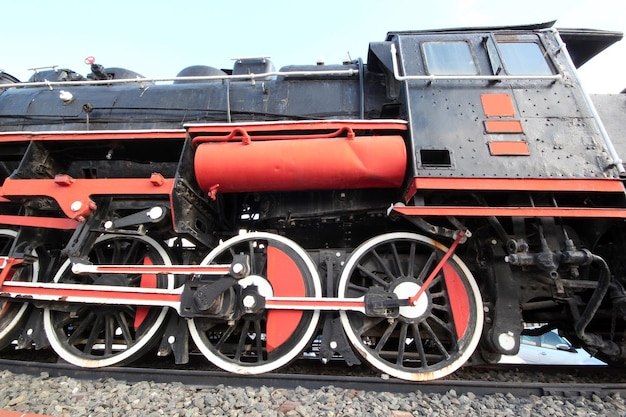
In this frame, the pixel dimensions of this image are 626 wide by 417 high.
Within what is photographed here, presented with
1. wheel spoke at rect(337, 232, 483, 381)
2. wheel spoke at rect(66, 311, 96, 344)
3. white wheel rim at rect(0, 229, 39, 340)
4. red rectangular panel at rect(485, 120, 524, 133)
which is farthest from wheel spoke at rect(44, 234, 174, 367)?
red rectangular panel at rect(485, 120, 524, 133)

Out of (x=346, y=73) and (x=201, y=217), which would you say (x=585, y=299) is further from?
(x=201, y=217)

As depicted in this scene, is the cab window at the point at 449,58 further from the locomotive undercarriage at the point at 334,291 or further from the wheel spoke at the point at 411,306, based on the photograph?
the wheel spoke at the point at 411,306

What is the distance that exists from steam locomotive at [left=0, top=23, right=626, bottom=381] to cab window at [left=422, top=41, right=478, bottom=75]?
0.02 meters

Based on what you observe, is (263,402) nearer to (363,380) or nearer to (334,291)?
(363,380)

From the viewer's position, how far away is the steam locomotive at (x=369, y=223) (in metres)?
2.62

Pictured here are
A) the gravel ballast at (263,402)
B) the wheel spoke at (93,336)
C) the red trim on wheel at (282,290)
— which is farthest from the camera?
the wheel spoke at (93,336)

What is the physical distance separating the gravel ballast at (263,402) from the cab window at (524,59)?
2.75m

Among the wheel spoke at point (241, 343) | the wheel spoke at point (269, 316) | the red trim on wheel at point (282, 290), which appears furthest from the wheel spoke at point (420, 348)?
the wheel spoke at point (241, 343)

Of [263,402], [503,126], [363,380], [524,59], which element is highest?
[524,59]

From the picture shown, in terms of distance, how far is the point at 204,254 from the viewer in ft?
10.9

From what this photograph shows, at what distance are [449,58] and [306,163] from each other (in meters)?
1.79

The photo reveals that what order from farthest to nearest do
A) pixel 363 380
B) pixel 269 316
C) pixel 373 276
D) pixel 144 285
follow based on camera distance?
pixel 144 285 < pixel 373 276 < pixel 269 316 < pixel 363 380

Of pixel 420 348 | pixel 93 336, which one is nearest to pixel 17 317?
pixel 93 336

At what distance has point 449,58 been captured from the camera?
3.11 metres
